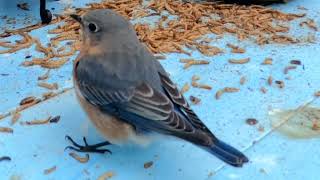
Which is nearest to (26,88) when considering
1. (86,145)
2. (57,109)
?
(57,109)

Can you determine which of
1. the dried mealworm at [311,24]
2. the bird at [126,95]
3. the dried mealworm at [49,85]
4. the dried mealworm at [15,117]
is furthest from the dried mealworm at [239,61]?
the dried mealworm at [15,117]

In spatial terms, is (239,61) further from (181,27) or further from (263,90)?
(181,27)

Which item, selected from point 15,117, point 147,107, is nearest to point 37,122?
point 15,117

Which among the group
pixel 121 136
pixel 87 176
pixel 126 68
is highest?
pixel 126 68

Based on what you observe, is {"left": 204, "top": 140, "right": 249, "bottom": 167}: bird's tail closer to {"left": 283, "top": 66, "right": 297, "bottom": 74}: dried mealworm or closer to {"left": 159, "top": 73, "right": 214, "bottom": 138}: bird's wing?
{"left": 159, "top": 73, "right": 214, "bottom": 138}: bird's wing

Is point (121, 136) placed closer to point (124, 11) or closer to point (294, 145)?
point (294, 145)

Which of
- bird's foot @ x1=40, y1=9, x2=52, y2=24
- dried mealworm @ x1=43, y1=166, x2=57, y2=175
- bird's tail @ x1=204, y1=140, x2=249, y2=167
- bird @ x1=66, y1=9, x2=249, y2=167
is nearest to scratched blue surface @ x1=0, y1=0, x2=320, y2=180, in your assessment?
dried mealworm @ x1=43, y1=166, x2=57, y2=175
